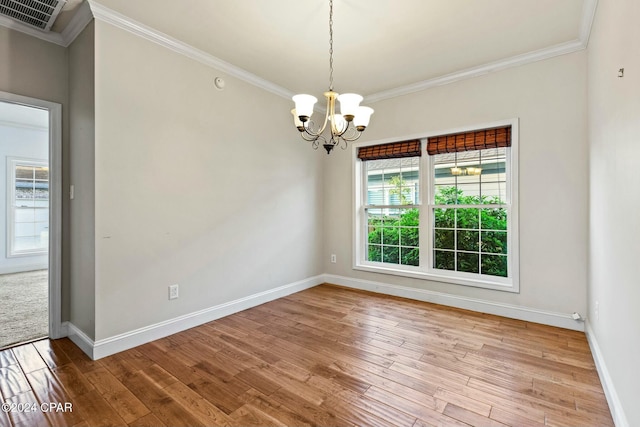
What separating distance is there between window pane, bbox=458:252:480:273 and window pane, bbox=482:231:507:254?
0.48ft

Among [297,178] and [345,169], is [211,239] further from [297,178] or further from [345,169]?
[345,169]

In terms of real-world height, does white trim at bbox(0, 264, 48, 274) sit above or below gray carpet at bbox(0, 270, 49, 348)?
above

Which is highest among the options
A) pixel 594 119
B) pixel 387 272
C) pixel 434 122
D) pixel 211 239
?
pixel 434 122

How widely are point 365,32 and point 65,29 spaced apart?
2.62 metres

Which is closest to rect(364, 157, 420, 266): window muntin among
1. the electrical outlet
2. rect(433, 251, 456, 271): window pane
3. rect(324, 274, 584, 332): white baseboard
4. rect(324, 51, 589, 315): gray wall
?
rect(433, 251, 456, 271): window pane

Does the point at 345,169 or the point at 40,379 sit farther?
the point at 345,169

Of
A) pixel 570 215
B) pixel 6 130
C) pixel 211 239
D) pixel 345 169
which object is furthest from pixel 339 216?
pixel 6 130

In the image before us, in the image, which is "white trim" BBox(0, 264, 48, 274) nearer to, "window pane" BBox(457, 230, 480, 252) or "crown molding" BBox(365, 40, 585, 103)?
"crown molding" BBox(365, 40, 585, 103)

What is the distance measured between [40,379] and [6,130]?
5.73 metres

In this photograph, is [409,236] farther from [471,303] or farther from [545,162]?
[545,162]

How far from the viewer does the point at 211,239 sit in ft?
10.5

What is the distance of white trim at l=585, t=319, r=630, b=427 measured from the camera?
156cm

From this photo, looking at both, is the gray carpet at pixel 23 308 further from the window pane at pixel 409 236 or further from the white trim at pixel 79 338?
the window pane at pixel 409 236

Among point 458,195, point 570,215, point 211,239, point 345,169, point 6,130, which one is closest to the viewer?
point 570,215
